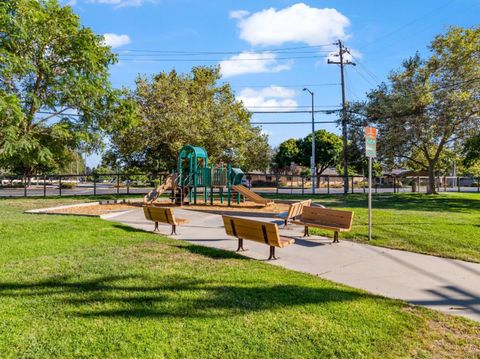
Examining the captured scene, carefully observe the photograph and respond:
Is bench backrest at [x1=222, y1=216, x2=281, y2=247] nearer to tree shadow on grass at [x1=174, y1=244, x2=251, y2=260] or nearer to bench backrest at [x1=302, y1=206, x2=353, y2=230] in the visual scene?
tree shadow on grass at [x1=174, y1=244, x2=251, y2=260]

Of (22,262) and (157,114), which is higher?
(157,114)

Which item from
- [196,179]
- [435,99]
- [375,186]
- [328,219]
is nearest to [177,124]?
[196,179]

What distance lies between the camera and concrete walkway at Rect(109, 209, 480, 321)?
507 centimetres

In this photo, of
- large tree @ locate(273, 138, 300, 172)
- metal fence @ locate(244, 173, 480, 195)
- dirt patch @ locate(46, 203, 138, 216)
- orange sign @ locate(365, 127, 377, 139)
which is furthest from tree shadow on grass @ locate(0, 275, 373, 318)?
large tree @ locate(273, 138, 300, 172)

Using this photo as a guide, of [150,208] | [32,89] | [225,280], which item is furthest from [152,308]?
[32,89]

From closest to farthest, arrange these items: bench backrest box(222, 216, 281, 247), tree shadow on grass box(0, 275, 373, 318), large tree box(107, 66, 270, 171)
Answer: tree shadow on grass box(0, 275, 373, 318) < bench backrest box(222, 216, 281, 247) < large tree box(107, 66, 270, 171)

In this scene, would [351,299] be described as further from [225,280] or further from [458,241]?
[458,241]

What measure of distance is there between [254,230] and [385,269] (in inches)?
92.8

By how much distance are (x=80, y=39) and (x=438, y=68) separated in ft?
77.2

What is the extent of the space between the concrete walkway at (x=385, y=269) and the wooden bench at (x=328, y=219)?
0.33 meters

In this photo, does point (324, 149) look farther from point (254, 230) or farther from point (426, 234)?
point (254, 230)

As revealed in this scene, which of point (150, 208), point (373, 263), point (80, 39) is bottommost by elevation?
point (373, 263)

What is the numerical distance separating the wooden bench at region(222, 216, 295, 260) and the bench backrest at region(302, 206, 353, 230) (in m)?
1.90

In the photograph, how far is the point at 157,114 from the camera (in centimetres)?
2275
